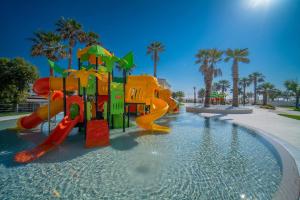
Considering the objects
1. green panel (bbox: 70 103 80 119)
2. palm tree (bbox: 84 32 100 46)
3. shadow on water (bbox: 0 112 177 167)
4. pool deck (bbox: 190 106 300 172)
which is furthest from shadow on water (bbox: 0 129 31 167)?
palm tree (bbox: 84 32 100 46)

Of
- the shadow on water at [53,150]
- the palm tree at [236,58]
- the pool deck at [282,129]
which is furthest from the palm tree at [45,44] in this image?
the palm tree at [236,58]

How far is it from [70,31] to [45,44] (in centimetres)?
372

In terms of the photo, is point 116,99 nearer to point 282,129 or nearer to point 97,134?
point 97,134

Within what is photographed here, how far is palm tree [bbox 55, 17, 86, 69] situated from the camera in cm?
2156

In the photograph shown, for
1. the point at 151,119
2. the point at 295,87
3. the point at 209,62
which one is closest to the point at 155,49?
the point at 209,62

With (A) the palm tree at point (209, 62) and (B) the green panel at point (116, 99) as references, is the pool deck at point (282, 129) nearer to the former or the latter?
(B) the green panel at point (116, 99)

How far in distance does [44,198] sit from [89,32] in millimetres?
25219

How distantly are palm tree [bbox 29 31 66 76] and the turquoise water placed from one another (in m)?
17.9

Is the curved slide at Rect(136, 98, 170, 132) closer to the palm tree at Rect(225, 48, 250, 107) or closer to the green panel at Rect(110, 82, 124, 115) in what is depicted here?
the green panel at Rect(110, 82, 124, 115)

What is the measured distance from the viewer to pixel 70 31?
21.9m

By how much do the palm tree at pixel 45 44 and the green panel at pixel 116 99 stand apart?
16.1 m

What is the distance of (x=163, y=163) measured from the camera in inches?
177

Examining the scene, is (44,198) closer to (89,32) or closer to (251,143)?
(251,143)

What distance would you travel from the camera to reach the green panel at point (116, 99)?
25.2 feet
